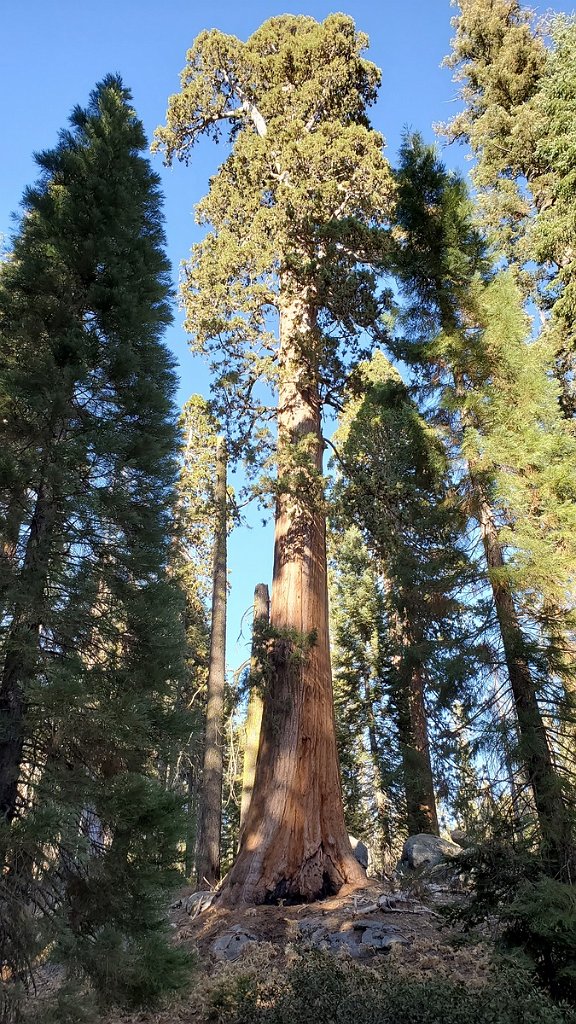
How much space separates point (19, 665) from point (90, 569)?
2.77 ft

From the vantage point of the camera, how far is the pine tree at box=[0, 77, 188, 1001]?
3.57 m

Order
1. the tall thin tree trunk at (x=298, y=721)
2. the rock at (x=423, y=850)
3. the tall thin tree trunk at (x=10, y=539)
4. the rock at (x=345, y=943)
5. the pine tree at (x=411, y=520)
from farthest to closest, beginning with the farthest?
the rock at (x=423, y=850), the tall thin tree trunk at (x=298, y=721), the pine tree at (x=411, y=520), the rock at (x=345, y=943), the tall thin tree trunk at (x=10, y=539)

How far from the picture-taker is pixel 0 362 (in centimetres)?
471

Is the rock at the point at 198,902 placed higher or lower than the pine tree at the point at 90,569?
lower

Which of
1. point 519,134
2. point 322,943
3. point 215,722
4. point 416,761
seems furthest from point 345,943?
point 519,134

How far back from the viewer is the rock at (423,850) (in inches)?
347

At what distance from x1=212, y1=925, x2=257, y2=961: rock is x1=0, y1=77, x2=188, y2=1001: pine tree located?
1908mm

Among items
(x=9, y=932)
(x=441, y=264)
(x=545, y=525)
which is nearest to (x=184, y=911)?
(x=9, y=932)

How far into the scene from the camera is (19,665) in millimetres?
4000

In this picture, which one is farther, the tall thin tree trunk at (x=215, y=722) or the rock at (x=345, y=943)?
the tall thin tree trunk at (x=215, y=722)

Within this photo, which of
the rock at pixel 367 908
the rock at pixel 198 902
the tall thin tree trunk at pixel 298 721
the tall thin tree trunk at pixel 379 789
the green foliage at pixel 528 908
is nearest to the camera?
the green foliage at pixel 528 908

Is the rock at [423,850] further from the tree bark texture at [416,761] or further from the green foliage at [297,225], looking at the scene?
the green foliage at [297,225]

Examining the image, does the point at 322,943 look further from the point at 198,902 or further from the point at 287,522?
the point at 287,522

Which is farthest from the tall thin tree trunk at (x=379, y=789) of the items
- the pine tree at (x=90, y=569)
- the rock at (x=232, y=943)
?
the pine tree at (x=90, y=569)
